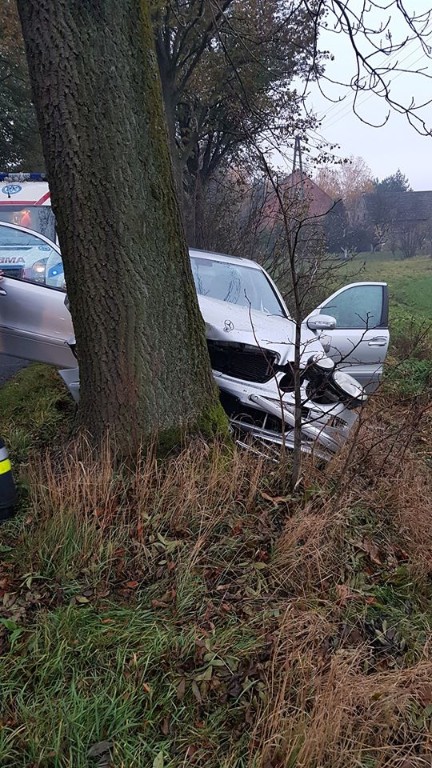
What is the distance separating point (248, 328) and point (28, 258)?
2.85m

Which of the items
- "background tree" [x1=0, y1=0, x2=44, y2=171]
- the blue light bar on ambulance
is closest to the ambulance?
the blue light bar on ambulance

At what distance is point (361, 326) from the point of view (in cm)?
643

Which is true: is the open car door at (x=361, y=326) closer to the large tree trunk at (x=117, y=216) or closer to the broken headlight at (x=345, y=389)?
the broken headlight at (x=345, y=389)

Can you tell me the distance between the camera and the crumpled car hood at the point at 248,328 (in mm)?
4055

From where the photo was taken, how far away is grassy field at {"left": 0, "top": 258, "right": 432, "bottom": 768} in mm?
1966

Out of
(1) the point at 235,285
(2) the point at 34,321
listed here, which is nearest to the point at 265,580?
(1) the point at 235,285

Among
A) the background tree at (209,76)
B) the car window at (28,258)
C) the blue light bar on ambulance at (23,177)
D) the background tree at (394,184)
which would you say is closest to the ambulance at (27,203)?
the blue light bar on ambulance at (23,177)

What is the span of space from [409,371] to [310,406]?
4.55 m

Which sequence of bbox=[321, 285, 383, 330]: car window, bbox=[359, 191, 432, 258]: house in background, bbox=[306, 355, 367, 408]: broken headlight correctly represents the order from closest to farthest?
1. bbox=[306, 355, 367, 408]: broken headlight
2. bbox=[321, 285, 383, 330]: car window
3. bbox=[359, 191, 432, 258]: house in background

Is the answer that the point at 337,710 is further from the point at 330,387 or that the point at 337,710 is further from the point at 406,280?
the point at 406,280

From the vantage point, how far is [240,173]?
1392 centimetres

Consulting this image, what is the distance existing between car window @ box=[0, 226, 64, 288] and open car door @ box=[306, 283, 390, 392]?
2781 mm

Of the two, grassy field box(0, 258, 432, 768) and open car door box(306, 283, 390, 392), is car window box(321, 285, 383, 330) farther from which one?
grassy field box(0, 258, 432, 768)

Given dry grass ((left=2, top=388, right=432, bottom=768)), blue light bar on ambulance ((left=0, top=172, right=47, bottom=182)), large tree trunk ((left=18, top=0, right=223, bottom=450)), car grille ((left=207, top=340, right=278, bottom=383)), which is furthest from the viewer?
blue light bar on ambulance ((left=0, top=172, right=47, bottom=182))
